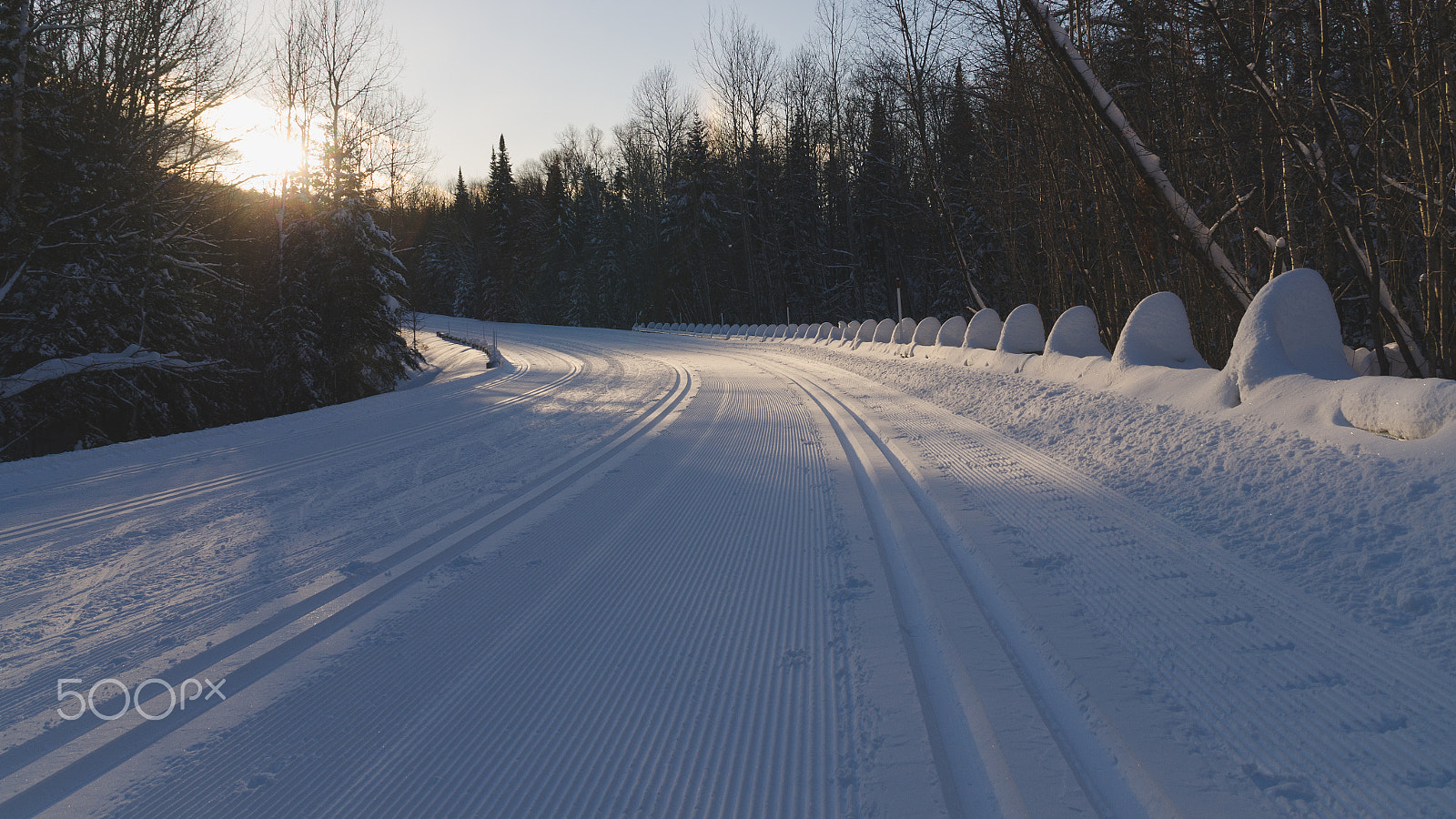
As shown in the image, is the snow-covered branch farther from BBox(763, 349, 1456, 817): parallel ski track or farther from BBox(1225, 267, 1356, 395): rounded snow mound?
BBox(1225, 267, 1356, 395): rounded snow mound

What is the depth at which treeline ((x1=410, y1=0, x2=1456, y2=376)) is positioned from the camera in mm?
5941

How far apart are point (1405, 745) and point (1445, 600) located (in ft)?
3.55

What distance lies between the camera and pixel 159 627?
9.89 ft

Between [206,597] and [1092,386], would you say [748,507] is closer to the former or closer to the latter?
[206,597]

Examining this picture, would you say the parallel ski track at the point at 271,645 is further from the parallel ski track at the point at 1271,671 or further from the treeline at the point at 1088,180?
the treeline at the point at 1088,180

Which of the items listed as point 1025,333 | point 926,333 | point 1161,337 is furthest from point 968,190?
point 1161,337

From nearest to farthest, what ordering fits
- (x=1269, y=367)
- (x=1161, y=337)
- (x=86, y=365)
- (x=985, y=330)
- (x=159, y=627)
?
(x=159, y=627), (x=1269, y=367), (x=1161, y=337), (x=86, y=365), (x=985, y=330)

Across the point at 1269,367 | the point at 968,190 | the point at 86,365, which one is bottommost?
the point at 86,365

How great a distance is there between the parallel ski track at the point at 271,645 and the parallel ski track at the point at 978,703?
2426 mm

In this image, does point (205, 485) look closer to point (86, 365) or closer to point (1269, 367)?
point (86, 365)

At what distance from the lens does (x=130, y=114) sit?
42.6 ft

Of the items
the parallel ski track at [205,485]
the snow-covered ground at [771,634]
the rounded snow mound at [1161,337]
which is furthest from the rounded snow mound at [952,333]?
the parallel ski track at [205,485]

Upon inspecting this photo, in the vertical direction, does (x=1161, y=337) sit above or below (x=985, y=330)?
below

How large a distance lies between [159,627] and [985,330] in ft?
40.7
